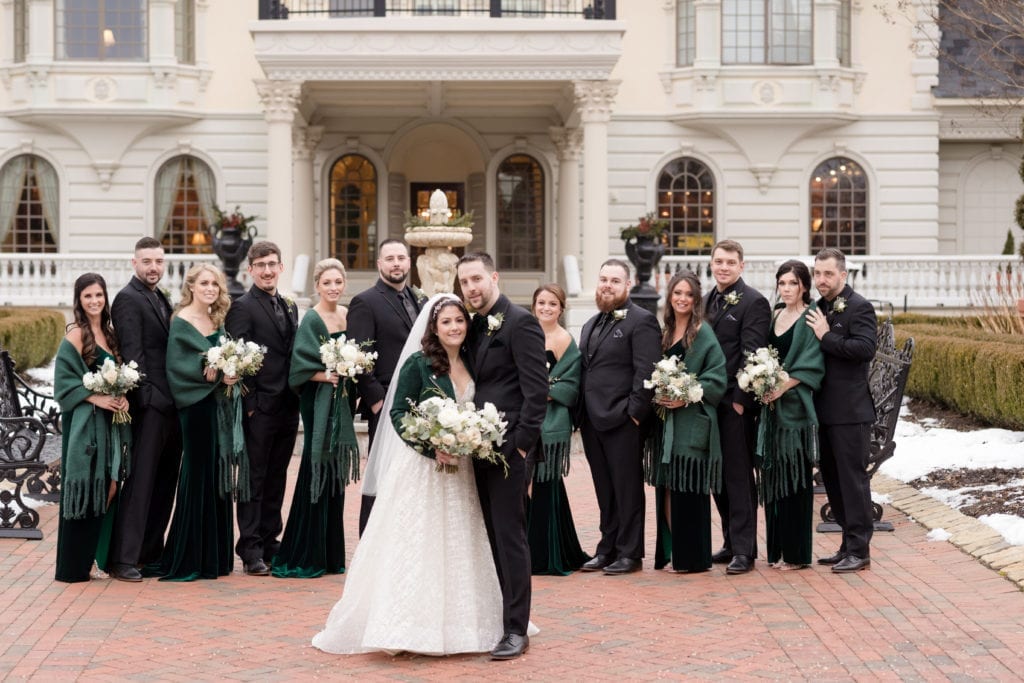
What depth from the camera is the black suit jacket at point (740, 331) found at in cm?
984

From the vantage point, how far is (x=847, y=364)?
32.0ft

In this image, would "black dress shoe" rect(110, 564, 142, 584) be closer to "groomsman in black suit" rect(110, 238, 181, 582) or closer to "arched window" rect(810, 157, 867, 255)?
"groomsman in black suit" rect(110, 238, 181, 582)

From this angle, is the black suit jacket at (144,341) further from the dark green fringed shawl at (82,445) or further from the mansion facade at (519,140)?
the mansion facade at (519,140)

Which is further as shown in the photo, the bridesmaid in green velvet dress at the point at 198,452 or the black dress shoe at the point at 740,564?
the black dress shoe at the point at 740,564

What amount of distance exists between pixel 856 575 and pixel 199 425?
433cm

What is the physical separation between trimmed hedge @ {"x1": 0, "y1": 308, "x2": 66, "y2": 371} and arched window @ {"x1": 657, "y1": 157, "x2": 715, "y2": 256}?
40.0ft

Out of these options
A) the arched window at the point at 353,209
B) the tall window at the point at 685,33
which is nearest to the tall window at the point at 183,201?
the arched window at the point at 353,209

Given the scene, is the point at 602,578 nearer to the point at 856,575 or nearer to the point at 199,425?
the point at 856,575

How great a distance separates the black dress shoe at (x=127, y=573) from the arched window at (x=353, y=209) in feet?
68.8

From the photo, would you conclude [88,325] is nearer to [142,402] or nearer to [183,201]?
[142,402]

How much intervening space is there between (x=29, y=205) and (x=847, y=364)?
23.2 m

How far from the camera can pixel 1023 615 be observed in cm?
816

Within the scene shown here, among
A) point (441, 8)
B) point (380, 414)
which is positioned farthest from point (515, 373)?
point (441, 8)

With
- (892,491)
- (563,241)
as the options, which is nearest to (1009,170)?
(563,241)
